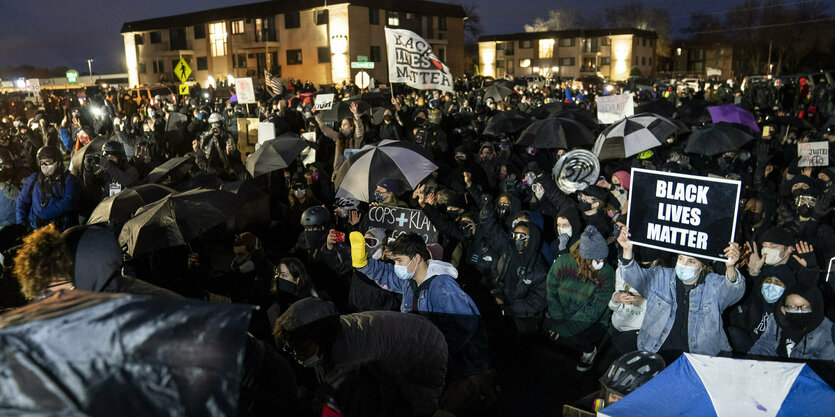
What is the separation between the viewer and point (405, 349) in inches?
132

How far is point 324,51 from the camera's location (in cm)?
4731

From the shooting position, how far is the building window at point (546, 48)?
7531cm

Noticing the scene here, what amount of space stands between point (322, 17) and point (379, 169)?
4265cm

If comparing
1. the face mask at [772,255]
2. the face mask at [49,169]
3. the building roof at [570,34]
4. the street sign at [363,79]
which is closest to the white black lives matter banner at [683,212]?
the face mask at [772,255]

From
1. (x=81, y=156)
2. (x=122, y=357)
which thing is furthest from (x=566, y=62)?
(x=122, y=357)

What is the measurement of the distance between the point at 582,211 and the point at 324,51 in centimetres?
4355

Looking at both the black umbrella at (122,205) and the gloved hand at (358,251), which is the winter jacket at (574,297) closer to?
the gloved hand at (358,251)

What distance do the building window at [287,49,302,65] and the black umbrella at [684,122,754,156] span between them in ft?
143

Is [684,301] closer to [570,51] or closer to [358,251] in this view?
[358,251]

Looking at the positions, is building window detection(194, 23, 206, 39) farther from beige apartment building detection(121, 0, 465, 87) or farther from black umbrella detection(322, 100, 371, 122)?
black umbrella detection(322, 100, 371, 122)

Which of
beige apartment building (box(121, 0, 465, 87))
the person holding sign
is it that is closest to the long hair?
the person holding sign

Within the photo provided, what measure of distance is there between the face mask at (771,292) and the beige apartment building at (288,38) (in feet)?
128

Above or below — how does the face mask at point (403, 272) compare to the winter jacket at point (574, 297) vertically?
above

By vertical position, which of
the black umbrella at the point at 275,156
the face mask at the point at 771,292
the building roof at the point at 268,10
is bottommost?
the face mask at the point at 771,292
